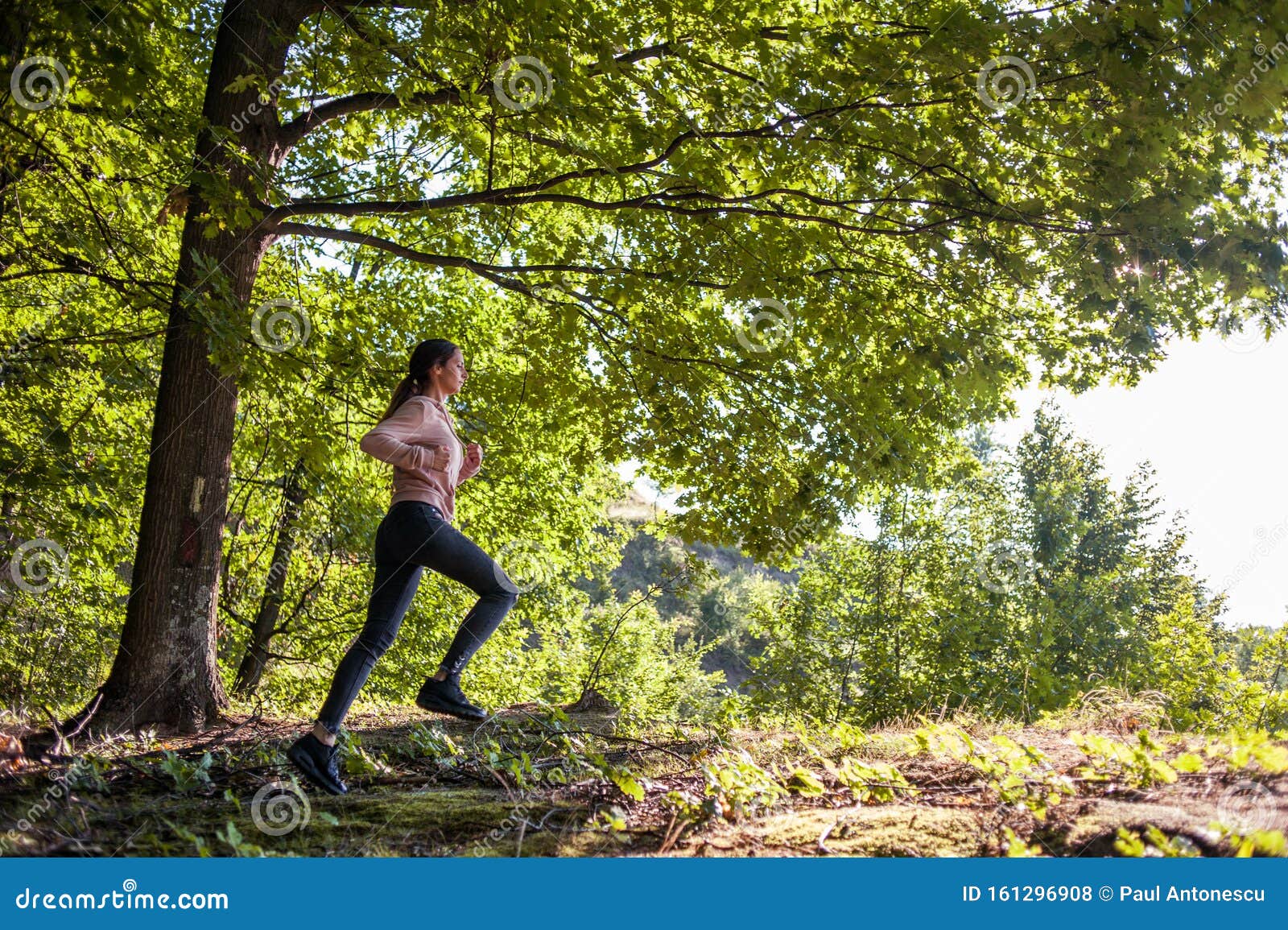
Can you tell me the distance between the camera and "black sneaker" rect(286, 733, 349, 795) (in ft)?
13.3

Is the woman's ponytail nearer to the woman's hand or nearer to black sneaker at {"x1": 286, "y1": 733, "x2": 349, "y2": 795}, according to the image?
the woman's hand

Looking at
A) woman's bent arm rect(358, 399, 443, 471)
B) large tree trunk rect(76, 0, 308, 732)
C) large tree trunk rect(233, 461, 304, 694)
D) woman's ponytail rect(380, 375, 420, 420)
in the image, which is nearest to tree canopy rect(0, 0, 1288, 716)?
large tree trunk rect(76, 0, 308, 732)

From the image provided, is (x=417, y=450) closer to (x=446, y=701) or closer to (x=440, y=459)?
(x=440, y=459)

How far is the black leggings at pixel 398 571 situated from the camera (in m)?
4.12

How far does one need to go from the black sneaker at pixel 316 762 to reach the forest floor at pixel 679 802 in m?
0.09

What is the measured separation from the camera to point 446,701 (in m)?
4.38

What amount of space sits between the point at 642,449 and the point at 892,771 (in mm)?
4141

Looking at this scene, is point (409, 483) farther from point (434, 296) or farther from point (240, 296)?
point (434, 296)

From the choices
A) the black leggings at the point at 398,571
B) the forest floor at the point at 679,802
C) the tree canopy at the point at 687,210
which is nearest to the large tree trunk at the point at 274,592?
the tree canopy at the point at 687,210

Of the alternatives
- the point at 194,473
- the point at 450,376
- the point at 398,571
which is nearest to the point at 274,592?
the point at 194,473

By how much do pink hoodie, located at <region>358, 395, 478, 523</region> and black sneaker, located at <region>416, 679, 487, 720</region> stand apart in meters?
0.84

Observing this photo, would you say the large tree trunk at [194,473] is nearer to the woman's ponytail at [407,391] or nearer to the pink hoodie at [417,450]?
the woman's ponytail at [407,391]

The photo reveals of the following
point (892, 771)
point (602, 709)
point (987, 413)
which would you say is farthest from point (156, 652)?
point (987, 413)

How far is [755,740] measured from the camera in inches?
248
